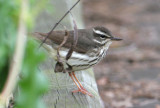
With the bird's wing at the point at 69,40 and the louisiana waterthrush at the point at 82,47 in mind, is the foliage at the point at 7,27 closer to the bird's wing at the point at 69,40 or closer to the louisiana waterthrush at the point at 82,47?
the louisiana waterthrush at the point at 82,47

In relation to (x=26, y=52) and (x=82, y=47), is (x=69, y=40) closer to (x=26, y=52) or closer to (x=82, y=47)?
(x=82, y=47)

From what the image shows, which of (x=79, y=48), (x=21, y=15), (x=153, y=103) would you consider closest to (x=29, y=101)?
(x=21, y=15)

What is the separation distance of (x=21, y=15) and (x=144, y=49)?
9.59 metres

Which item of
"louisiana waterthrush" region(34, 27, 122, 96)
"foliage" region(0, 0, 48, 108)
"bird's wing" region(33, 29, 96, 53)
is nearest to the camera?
"foliage" region(0, 0, 48, 108)

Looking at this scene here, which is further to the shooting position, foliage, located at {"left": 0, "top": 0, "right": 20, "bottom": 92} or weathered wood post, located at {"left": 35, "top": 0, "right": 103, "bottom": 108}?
weathered wood post, located at {"left": 35, "top": 0, "right": 103, "bottom": 108}

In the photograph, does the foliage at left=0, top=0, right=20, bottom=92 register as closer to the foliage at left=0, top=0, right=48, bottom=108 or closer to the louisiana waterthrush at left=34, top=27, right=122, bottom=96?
the foliage at left=0, top=0, right=48, bottom=108

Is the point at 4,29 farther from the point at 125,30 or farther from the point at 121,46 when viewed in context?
the point at 125,30

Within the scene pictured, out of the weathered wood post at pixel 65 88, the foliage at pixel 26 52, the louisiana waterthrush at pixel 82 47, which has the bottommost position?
the foliage at pixel 26 52

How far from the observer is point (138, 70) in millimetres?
10141

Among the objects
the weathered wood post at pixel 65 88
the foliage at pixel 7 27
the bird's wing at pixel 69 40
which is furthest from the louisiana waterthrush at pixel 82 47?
the foliage at pixel 7 27

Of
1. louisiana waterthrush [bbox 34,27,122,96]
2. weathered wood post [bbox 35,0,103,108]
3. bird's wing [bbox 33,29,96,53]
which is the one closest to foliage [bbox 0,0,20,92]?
weathered wood post [bbox 35,0,103,108]

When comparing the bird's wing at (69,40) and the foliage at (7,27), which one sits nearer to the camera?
the foliage at (7,27)

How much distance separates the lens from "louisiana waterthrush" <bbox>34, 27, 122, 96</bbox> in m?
5.40

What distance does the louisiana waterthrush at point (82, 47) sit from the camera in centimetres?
540
